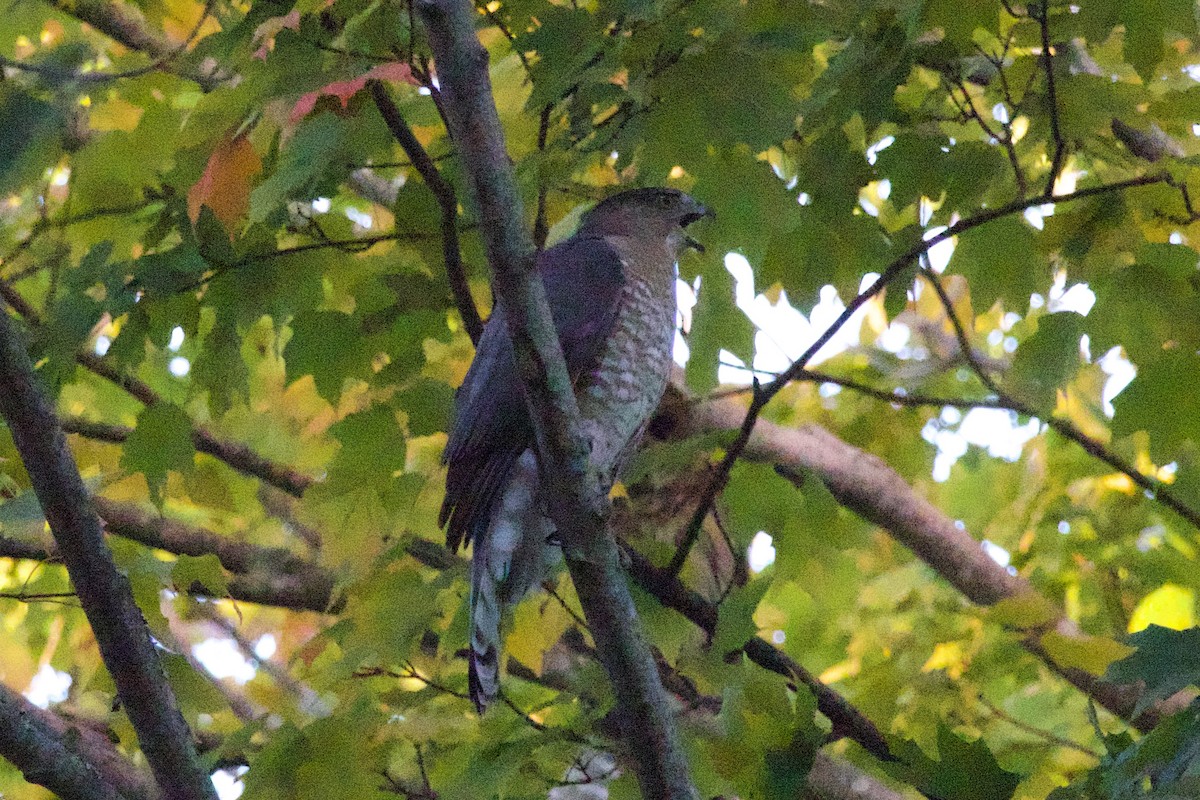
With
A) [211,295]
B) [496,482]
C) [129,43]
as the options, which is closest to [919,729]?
[496,482]

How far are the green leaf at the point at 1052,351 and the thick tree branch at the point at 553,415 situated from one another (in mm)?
1258

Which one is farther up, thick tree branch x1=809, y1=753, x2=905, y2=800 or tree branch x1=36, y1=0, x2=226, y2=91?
tree branch x1=36, y1=0, x2=226, y2=91

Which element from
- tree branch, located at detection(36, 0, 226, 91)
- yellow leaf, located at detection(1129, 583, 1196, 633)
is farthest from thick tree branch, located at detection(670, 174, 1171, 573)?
yellow leaf, located at detection(1129, 583, 1196, 633)

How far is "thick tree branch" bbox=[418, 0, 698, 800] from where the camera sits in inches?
74.4

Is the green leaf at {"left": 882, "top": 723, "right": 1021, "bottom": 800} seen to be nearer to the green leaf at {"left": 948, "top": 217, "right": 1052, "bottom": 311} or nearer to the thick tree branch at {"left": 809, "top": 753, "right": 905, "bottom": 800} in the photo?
the thick tree branch at {"left": 809, "top": 753, "right": 905, "bottom": 800}

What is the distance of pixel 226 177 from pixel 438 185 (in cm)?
44

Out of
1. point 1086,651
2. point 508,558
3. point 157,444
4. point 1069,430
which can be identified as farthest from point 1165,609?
point 157,444

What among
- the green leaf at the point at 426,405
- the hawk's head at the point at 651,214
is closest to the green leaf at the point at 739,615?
the green leaf at the point at 426,405

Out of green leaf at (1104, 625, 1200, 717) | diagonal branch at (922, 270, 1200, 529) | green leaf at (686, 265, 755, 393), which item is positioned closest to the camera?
green leaf at (1104, 625, 1200, 717)

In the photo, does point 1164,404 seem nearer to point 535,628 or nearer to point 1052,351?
point 1052,351

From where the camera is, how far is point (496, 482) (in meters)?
3.04

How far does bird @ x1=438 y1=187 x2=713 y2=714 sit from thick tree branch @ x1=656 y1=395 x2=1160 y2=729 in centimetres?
60

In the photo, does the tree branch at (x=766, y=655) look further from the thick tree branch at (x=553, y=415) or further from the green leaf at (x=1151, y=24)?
the green leaf at (x=1151, y=24)

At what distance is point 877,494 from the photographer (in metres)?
4.10
